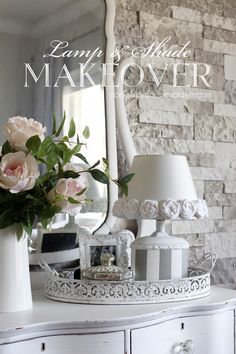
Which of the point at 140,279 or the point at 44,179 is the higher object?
the point at 44,179

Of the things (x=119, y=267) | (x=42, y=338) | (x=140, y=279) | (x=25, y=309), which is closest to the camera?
(x=42, y=338)

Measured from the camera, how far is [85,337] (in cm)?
128

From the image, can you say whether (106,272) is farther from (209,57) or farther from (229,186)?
(209,57)

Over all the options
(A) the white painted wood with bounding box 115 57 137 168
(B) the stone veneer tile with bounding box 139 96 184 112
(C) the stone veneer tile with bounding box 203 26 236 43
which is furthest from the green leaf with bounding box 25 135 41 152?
(C) the stone veneer tile with bounding box 203 26 236 43

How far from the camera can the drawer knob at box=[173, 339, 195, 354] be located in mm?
1410

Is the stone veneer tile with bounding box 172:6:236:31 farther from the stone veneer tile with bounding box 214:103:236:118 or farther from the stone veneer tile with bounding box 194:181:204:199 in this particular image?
the stone veneer tile with bounding box 194:181:204:199

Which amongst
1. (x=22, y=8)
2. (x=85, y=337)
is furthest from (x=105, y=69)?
(x=85, y=337)

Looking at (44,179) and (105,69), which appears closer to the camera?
(44,179)

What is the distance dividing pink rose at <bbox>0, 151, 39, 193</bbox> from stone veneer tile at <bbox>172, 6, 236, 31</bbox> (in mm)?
974

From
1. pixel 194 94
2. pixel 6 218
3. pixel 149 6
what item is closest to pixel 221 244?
pixel 194 94

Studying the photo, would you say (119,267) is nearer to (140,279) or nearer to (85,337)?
(140,279)

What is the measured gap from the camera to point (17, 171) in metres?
1.25

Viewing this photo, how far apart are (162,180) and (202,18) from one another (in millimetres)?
797

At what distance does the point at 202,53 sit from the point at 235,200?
55 cm
